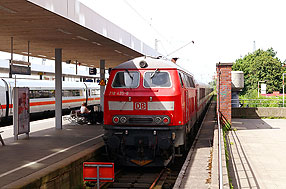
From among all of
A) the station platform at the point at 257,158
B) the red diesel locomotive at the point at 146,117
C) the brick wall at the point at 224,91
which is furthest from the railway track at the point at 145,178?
the brick wall at the point at 224,91

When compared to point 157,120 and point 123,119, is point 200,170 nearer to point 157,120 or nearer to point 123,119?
point 157,120

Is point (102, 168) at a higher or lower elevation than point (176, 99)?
lower

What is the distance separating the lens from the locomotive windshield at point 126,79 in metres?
9.98

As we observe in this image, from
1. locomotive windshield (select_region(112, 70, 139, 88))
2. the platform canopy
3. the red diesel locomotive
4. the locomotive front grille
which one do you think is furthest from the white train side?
the locomotive front grille

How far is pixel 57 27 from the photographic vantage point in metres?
11.0

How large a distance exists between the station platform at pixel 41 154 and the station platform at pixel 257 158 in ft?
12.9

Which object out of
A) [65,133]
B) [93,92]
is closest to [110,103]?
[65,133]

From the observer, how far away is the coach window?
9.89 metres

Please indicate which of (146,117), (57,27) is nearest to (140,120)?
(146,117)

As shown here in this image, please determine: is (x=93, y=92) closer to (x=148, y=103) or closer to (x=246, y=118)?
(x=246, y=118)

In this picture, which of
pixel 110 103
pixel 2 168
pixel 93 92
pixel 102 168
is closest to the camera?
pixel 102 168

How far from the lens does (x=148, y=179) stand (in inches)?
369

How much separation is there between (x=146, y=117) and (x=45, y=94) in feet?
50.8

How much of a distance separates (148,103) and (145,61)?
1.27 metres
